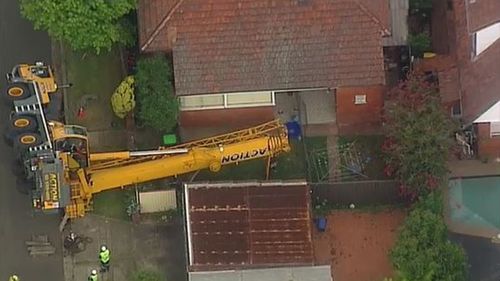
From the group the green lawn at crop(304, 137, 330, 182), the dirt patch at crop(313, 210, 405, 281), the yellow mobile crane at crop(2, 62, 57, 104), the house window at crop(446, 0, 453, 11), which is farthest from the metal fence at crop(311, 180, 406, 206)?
the yellow mobile crane at crop(2, 62, 57, 104)

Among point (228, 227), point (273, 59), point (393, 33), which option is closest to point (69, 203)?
point (228, 227)

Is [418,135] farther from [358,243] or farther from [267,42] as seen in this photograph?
[267,42]

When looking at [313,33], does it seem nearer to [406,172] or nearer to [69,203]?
[406,172]

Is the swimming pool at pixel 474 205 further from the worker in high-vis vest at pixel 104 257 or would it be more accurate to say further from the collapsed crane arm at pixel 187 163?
the worker in high-vis vest at pixel 104 257

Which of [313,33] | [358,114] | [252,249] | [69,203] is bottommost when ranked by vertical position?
[252,249]

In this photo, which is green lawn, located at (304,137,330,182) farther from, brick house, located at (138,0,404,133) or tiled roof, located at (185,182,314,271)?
brick house, located at (138,0,404,133)

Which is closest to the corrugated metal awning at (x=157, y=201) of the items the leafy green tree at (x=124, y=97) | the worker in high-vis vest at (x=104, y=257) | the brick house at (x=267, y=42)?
the worker in high-vis vest at (x=104, y=257)
